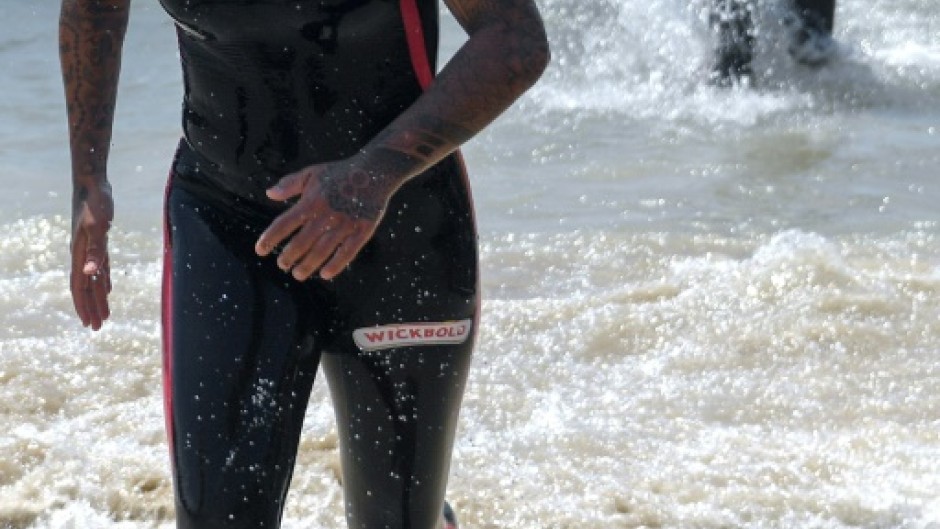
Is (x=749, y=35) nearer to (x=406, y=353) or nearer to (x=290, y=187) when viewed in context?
(x=406, y=353)

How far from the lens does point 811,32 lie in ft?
36.3

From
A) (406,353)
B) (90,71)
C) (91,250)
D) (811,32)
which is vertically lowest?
(811,32)

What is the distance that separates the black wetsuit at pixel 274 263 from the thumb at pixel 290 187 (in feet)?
1.05

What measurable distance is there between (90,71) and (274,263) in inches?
22.3

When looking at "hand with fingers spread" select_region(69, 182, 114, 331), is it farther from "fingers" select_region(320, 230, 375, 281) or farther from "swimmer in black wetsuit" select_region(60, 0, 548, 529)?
"fingers" select_region(320, 230, 375, 281)

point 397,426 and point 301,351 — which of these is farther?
point 397,426

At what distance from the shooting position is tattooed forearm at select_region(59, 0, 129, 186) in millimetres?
2857

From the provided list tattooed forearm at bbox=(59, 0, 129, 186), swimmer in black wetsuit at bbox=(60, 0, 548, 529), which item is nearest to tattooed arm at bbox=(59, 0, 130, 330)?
tattooed forearm at bbox=(59, 0, 129, 186)

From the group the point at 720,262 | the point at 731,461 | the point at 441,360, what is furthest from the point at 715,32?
the point at 441,360

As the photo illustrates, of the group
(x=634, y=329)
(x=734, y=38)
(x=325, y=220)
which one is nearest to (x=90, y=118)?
(x=325, y=220)

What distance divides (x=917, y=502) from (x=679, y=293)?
1.90 meters

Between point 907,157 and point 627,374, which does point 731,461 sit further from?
point 907,157

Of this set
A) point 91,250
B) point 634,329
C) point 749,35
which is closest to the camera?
point 91,250

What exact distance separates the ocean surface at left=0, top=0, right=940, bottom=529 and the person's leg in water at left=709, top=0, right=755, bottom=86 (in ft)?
1.63
